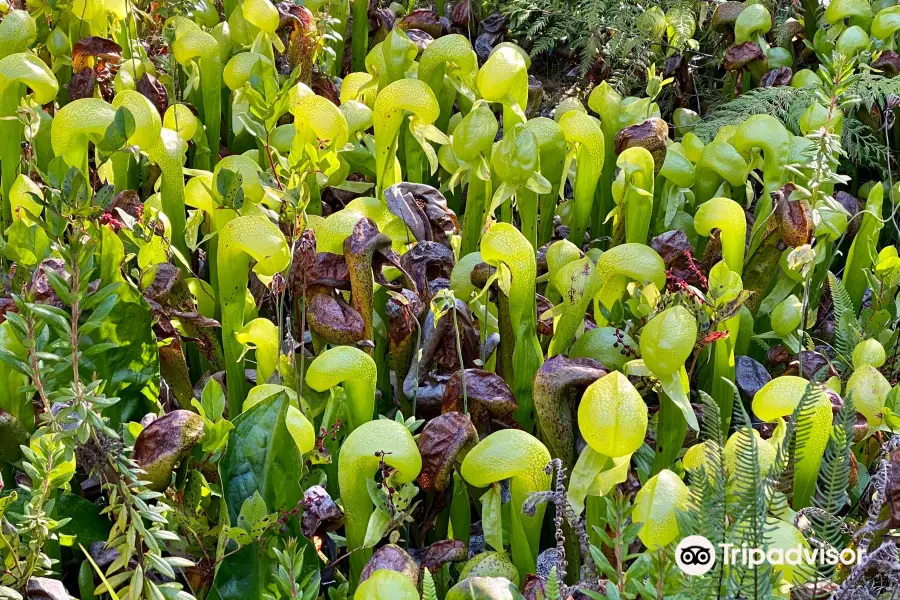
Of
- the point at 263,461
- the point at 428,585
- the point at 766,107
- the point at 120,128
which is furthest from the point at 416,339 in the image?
the point at 766,107

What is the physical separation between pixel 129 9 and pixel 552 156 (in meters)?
1.01

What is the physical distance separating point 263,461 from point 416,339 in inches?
12.7

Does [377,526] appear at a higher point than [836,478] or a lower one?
lower

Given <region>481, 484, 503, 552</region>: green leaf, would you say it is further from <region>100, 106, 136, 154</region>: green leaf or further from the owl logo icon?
<region>100, 106, 136, 154</region>: green leaf

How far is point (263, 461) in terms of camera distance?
966 mm

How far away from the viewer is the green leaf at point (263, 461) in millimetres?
959

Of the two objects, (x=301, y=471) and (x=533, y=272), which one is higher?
(x=533, y=272)

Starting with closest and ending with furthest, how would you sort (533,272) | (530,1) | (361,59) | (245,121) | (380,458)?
(380,458) → (533,272) → (245,121) → (361,59) → (530,1)

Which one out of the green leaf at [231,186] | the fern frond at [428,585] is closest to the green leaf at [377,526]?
the fern frond at [428,585]

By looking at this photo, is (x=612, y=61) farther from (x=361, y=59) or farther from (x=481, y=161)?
(x=481, y=161)

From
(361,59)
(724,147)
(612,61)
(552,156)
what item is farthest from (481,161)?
(612,61)

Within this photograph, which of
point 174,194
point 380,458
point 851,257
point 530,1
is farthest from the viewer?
point 530,1

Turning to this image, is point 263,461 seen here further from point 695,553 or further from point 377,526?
point 695,553

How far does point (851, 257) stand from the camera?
1.51m
